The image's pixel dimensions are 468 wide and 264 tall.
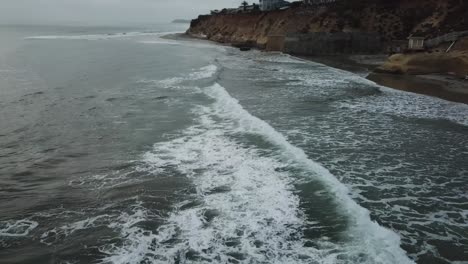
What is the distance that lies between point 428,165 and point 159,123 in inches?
406

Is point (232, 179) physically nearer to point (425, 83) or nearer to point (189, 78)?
point (425, 83)

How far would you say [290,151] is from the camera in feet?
43.7

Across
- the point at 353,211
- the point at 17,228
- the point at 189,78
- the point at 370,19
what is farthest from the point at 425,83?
the point at 370,19

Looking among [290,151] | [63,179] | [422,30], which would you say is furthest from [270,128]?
[422,30]

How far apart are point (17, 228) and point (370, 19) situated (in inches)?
2230

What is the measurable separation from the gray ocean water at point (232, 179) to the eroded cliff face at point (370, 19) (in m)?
29.0

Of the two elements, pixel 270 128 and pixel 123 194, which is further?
pixel 270 128

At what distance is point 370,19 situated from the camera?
5716 centimetres

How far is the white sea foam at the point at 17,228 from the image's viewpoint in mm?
8188

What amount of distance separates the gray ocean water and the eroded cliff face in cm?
2899

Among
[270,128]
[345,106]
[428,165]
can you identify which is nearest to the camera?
[428,165]

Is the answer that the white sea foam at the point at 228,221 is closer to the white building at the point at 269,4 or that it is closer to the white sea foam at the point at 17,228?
the white sea foam at the point at 17,228

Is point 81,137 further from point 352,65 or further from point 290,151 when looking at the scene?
point 352,65

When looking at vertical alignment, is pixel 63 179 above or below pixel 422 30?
below
